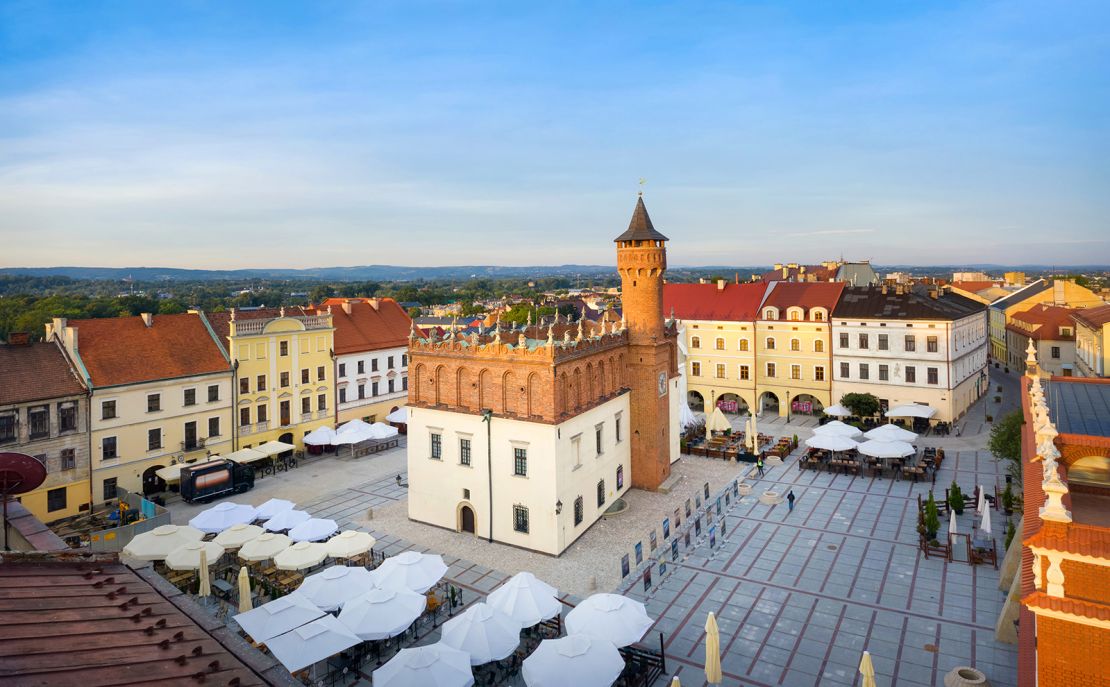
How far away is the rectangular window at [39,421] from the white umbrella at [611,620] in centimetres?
2925

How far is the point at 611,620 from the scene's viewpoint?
61.2 feet

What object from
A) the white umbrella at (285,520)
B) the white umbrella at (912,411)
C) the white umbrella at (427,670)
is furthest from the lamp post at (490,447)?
the white umbrella at (912,411)

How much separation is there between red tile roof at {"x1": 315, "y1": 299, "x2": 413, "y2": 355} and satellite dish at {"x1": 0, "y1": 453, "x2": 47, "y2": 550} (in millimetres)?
34394

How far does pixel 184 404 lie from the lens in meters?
38.4

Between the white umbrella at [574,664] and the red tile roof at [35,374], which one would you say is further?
the red tile roof at [35,374]

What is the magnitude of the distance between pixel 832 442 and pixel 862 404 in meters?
9.93

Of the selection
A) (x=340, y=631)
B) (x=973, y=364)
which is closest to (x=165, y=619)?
(x=340, y=631)

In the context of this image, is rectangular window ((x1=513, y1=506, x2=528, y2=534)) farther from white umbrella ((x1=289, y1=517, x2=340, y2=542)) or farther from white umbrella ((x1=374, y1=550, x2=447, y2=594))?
white umbrella ((x1=289, y1=517, x2=340, y2=542))

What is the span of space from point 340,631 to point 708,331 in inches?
1694

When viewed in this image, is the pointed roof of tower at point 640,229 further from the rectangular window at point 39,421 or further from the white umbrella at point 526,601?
the rectangular window at point 39,421

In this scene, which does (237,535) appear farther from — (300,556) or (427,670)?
(427,670)

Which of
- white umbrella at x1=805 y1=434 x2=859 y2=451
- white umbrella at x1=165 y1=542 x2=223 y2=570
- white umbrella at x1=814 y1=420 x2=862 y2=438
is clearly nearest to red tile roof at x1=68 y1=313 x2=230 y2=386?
white umbrella at x1=165 y1=542 x2=223 y2=570

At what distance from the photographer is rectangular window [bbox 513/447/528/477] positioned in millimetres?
28969

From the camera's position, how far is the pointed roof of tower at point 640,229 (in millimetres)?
35656
